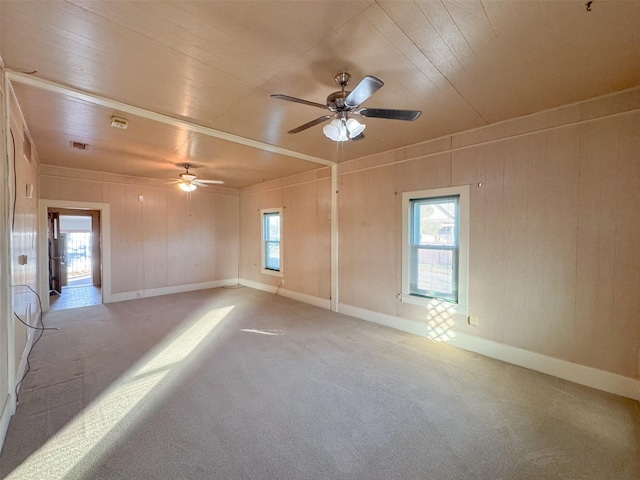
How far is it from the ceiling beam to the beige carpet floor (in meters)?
2.69

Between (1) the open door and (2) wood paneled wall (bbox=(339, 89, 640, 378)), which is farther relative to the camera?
(1) the open door

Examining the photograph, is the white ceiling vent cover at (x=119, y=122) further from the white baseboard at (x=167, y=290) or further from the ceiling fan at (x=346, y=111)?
the white baseboard at (x=167, y=290)

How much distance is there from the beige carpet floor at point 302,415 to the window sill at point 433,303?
51 centimetres

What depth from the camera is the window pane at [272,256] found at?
21.8 feet

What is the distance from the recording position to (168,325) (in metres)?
4.24

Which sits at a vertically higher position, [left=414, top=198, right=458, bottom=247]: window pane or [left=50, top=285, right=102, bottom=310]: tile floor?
[left=414, top=198, right=458, bottom=247]: window pane

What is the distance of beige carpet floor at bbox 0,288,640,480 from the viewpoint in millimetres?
1687

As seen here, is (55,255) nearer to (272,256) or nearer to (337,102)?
(272,256)

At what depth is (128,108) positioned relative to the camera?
2.76m

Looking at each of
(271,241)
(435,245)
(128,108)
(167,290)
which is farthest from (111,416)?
(271,241)

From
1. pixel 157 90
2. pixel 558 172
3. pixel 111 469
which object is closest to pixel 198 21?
pixel 157 90

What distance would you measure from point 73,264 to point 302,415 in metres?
11.5

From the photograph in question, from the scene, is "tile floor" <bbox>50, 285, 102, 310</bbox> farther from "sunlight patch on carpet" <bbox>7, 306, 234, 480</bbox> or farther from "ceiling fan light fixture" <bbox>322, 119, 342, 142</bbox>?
"ceiling fan light fixture" <bbox>322, 119, 342, 142</bbox>

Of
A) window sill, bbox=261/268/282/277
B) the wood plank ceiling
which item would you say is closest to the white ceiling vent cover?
the wood plank ceiling
